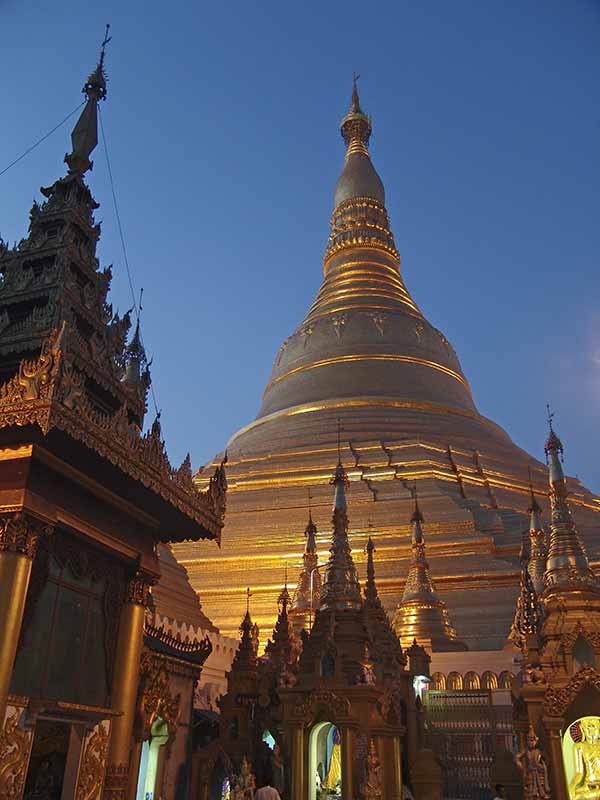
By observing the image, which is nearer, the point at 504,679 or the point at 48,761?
the point at 48,761

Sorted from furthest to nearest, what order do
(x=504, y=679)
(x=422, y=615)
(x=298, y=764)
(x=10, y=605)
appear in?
(x=422, y=615)
(x=504, y=679)
(x=298, y=764)
(x=10, y=605)

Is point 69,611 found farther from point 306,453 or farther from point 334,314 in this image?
point 334,314

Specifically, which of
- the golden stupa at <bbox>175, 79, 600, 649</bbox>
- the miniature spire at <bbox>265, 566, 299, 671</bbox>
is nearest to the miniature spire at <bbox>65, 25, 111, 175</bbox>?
the miniature spire at <bbox>265, 566, 299, 671</bbox>

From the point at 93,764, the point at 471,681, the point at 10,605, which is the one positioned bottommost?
the point at 93,764

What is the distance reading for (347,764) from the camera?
30.3ft

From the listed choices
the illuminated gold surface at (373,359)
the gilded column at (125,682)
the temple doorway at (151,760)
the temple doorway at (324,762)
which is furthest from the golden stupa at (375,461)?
the gilded column at (125,682)

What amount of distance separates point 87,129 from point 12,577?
6.26 metres

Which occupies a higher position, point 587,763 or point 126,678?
point 126,678

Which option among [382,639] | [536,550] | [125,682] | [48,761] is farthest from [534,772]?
[536,550]

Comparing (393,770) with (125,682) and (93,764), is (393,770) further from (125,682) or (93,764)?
(93,764)

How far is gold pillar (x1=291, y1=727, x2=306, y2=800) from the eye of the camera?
9.41m

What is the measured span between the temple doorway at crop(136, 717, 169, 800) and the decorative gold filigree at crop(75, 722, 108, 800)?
6.37 ft

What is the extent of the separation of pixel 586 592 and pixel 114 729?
660 cm

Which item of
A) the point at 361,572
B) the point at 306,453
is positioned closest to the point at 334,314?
the point at 306,453
